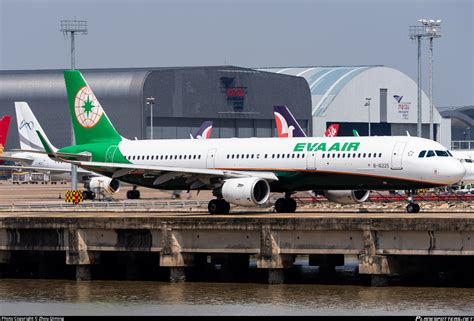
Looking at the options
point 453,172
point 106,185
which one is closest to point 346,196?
point 453,172

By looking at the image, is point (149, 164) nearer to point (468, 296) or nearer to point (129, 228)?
point (129, 228)

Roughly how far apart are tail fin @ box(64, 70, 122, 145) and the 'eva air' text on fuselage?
12.4m

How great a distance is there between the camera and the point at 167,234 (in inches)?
1863

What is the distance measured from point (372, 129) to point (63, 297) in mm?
140445

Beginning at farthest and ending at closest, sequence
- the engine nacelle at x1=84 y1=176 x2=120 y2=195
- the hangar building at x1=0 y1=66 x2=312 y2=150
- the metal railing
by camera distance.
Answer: the hangar building at x1=0 y1=66 x2=312 y2=150 < the engine nacelle at x1=84 y1=176 x2=120 y2=195 < the metal railing

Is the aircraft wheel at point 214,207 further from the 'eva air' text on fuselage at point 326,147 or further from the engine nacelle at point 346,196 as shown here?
the engine nacelle at point 346,196

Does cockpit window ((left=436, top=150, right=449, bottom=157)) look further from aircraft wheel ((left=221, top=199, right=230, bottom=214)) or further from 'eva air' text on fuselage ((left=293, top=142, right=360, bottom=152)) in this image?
aircraft wheel ((left=221, top=199, right=230, bottom=214))

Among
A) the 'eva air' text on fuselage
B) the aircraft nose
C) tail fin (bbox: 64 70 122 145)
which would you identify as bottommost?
the aircraft nose

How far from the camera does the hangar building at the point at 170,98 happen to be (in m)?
147

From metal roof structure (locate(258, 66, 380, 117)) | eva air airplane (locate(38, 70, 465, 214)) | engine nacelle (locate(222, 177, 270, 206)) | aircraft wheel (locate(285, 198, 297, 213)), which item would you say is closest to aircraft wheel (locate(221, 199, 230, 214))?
eva air airplane (locate(38, 70, 465, 214))

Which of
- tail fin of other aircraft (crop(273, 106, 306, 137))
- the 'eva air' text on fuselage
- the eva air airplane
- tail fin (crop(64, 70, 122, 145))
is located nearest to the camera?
the eva air airplane

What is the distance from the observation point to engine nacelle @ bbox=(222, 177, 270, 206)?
180 feet

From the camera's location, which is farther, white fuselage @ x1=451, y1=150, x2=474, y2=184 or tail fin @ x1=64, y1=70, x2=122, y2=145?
white fuselage @ x1=451, y1=150, x2=474, y2=184

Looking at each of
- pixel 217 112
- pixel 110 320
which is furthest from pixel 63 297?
pixel 217 112
